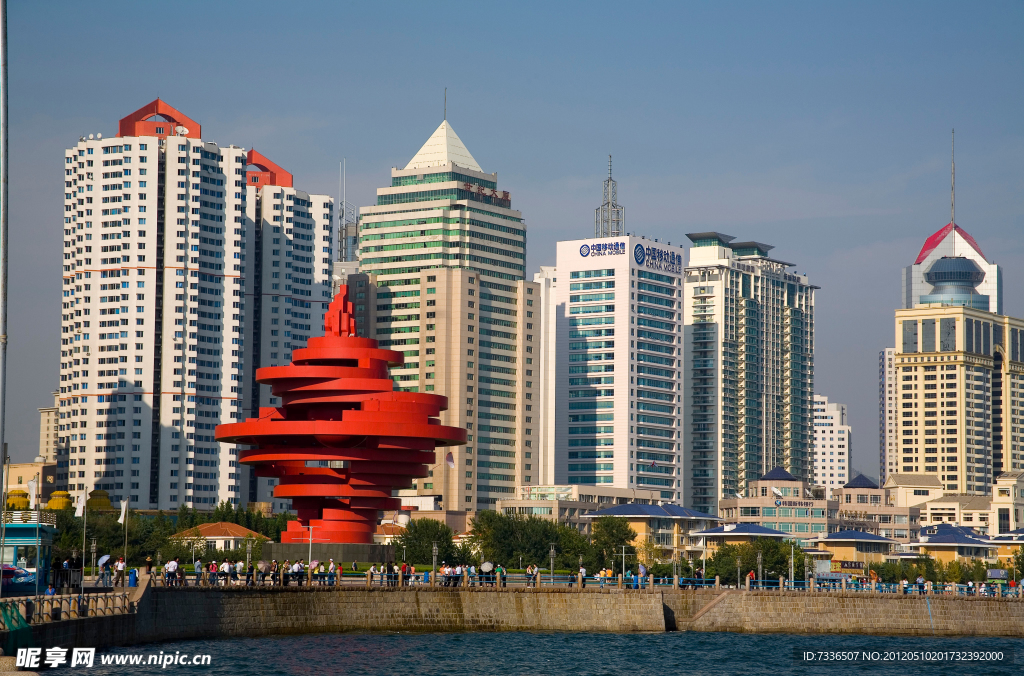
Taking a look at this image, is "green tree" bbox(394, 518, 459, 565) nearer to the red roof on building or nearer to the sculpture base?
the red roof on building

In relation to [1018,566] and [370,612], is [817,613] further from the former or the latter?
[1018,566]

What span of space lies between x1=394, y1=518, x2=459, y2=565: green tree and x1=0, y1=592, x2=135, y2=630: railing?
248ft

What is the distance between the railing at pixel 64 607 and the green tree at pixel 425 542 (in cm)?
7551

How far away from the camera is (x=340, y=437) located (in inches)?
3819

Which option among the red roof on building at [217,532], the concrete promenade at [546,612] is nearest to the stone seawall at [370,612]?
the concrete promenade at [546,612]

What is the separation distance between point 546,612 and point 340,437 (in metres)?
17.9

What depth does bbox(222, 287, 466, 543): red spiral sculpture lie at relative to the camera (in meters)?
97.0

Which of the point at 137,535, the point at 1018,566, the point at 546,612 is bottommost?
the point at 1018,566

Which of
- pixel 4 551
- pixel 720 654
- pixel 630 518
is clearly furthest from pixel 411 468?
pixel 630 518

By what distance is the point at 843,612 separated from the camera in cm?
9812

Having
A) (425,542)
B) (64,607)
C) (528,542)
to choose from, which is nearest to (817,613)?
(64,607)

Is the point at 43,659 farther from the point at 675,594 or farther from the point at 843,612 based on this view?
the point at 843,612

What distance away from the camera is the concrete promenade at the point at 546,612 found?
76.9 meters

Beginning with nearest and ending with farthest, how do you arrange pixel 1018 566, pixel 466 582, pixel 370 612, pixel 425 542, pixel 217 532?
pixel 370 612 < pixel 466 582 < pixel 425 542 < pixel 217 532 < pixel 1018 566
